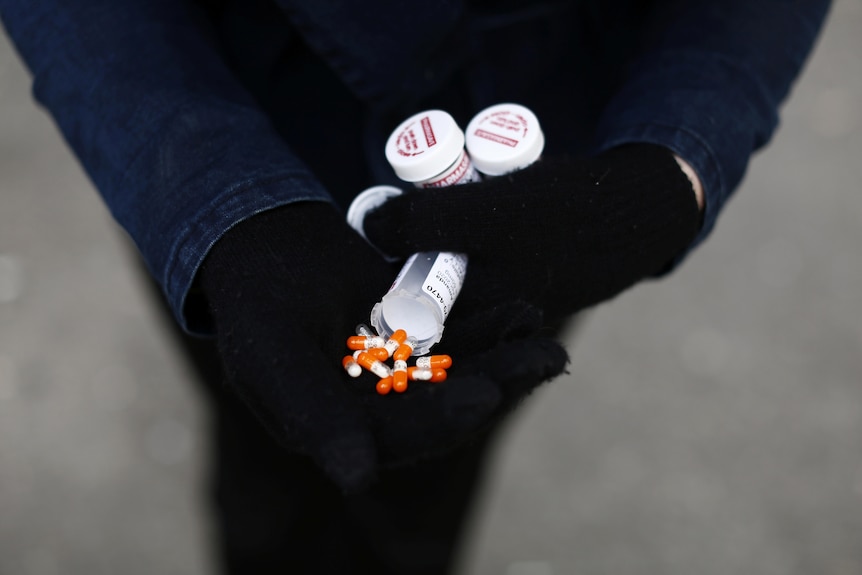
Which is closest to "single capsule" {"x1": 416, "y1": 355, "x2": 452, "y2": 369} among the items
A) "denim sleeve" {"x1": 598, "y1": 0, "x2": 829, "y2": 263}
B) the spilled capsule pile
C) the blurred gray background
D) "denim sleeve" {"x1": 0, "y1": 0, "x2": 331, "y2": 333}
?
the spilled capsule pile

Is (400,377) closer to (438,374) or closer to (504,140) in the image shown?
(438,374)

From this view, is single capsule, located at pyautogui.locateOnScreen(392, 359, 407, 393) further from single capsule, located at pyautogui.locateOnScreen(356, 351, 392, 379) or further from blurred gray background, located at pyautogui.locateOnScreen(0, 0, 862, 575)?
blurred gray background, located at pyautogui.locateOnScreen(0, 0, 862, 575)

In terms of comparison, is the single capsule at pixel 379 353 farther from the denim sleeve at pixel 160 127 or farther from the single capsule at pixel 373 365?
the denim sleeve at pixel 160 127

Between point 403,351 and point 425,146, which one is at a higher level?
point 425,146

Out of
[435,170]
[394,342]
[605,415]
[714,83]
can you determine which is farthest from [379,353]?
[605,415]

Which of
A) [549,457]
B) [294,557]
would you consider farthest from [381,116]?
[549,457]

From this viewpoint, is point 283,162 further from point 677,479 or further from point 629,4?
point 677,479
